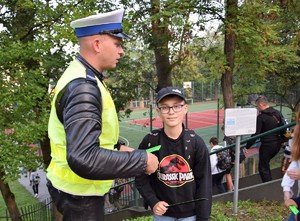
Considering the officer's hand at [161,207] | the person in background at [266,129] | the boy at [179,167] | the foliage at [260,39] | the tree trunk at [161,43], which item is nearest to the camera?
the officer's hand at [161,207]

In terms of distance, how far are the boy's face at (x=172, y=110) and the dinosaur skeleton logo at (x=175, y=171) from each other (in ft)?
0.87

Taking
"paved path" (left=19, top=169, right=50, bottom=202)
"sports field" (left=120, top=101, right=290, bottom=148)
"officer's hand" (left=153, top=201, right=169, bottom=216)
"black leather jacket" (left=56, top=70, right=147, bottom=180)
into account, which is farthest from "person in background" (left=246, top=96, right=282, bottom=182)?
"sports field" (left=120, top=101, right=290, bottom=148)

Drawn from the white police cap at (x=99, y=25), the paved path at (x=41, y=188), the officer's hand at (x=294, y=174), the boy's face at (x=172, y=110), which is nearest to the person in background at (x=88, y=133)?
the white police cap at (x=99, y=25)

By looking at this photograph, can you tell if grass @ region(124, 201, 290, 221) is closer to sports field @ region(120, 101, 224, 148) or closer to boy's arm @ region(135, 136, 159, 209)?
boy's arm @ region(135, 136, 159, 209)

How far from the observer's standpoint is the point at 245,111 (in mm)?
4039

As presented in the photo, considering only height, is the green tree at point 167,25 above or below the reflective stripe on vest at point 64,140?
above

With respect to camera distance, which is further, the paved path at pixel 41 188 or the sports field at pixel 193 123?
the sports field at pixel 193 123

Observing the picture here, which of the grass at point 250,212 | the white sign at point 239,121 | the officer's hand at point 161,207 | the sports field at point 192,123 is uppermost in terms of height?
the white sign at point 239,121

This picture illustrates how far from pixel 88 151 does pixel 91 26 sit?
0.60 metres

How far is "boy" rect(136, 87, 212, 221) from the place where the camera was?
2.37m

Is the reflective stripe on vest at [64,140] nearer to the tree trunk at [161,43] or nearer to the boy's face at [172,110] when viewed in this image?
the boy's face at [172,110]

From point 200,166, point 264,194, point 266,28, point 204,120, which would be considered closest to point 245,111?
point 264,194

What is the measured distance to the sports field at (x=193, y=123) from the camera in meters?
27.4

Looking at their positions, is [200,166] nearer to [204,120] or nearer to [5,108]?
[5,108]
